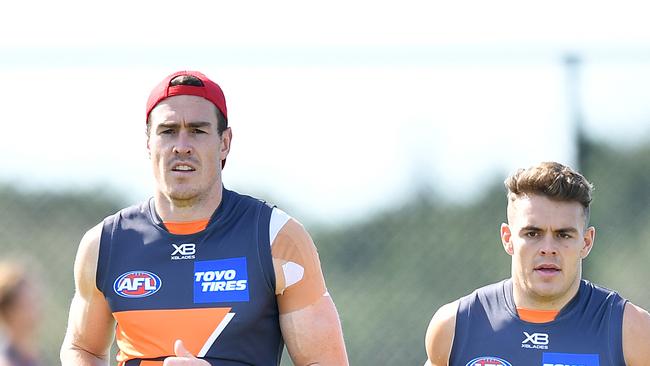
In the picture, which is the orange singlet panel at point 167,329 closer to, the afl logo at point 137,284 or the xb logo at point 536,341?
the afl logo at point 137,284

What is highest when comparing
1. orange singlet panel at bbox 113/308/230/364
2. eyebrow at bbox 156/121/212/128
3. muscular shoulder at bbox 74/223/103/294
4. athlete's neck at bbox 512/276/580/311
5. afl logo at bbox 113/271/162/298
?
eyebrow at bbox 156/121/212/128

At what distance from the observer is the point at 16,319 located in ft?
22.1

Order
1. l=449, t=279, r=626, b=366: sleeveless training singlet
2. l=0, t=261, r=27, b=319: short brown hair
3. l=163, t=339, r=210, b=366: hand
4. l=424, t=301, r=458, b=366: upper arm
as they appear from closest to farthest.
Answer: l=163, t=339, r=210, b=366: hand → l=449, t=279, r=626, b=366: sleeveless training singlet → l=424, t=301, r=458, b=366: upper arm → l=0, t=261, r=27, b=319: short brown hair

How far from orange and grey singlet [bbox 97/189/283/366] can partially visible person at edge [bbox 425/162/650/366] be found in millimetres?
779

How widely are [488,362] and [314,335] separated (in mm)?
723

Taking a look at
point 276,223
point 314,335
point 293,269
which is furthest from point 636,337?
point 276,223

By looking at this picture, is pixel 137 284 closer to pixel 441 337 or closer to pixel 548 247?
pixel 441 337

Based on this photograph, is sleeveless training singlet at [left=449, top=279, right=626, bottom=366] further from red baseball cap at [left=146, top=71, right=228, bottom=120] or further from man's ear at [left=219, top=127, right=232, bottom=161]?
red baseball cap at [left=146, top=71, right=228, bottom=120]

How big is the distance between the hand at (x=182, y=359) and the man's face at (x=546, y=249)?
1327 mm

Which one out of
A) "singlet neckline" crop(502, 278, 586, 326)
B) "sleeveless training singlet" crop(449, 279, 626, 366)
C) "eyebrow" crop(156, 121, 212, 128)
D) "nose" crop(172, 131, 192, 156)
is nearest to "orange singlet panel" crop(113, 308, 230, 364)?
"nose" crop(172, 131, 192, 156)

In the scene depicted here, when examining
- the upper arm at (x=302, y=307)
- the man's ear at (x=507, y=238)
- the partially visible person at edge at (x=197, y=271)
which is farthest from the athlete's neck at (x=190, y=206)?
the man's ear at (x=507, y=238)

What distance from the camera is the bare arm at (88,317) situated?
5.64 m

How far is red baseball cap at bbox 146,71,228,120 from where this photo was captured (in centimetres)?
559

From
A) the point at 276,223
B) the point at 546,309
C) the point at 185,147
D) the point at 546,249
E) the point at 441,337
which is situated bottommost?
the point at 441,337
